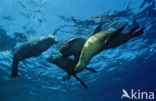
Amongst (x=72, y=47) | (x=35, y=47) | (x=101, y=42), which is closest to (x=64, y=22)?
(x=35, y=47)

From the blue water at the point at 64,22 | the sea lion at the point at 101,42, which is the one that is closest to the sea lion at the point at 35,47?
the sea lion at the point at 101,42

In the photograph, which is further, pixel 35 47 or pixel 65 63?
pixel 35 47

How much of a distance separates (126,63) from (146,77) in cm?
1174

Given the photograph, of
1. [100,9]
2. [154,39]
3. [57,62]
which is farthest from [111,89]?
[57,62]

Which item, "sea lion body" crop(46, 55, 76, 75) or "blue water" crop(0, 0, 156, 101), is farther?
"blue water" crop(0, 0, 156, 101)

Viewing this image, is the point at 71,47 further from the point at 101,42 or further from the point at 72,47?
the point at 101,42

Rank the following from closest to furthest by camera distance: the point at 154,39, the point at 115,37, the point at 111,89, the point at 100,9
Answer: the point at 115,37, the point at 100,9, the point at 154,39, the point at 111,89

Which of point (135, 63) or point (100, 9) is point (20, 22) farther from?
point (135, 63)

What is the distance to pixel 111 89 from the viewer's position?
34.3 m

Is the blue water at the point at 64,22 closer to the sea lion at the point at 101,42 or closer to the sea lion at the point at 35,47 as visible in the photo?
the sea lion at the point at 35,47

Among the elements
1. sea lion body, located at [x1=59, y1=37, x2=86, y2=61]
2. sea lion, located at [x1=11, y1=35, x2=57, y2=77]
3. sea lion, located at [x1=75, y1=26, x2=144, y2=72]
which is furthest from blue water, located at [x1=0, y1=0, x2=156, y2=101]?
sea lion, located at [x1=75, y1=26, x2=144, y2=72]

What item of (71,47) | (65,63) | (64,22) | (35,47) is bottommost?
(65,63)

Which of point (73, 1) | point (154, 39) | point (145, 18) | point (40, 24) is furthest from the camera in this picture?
point (154, 39)

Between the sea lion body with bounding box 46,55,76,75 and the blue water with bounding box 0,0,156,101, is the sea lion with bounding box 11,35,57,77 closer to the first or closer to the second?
the sea lion body with bounding box 46,55,76,75
